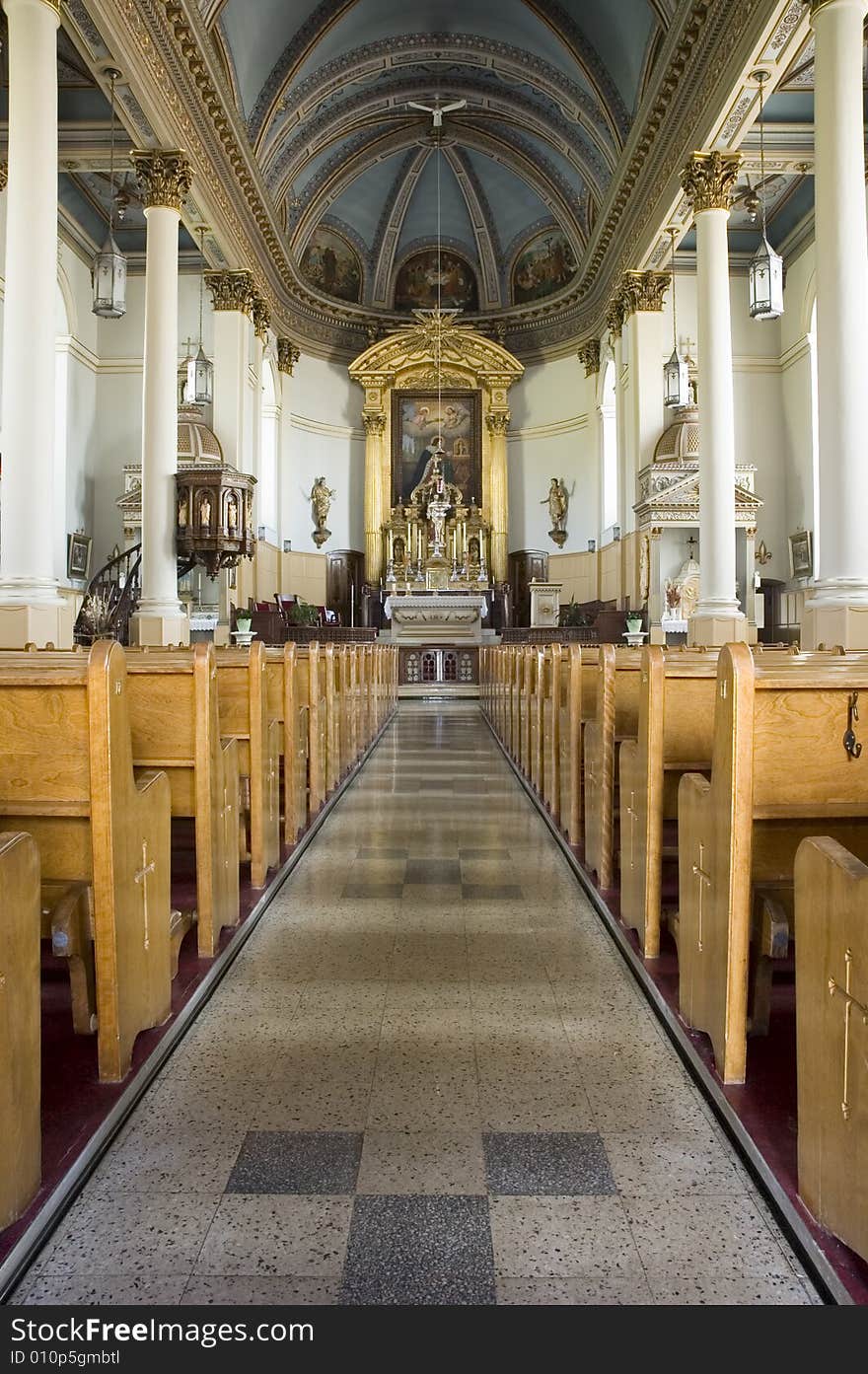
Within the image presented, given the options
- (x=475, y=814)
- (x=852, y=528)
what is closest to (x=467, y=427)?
(x=852, y=528)

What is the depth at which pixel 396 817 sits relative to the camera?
16.6 ft

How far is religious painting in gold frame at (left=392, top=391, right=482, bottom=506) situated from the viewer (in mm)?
20922

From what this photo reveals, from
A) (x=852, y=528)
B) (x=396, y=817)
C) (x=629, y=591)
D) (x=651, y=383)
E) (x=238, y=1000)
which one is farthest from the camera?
(x=629, y=591)

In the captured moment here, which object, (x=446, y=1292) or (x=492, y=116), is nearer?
(x=446, y=1292)

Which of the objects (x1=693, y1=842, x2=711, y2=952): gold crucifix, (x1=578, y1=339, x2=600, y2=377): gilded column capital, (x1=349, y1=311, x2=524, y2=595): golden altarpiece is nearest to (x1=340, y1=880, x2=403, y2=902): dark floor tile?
(x1=693, y1=842, x2=711, y2=952): gold crucifix

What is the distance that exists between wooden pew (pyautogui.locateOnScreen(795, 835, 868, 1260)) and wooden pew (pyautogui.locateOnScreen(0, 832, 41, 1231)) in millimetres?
1256

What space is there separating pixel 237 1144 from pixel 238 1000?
73 cm

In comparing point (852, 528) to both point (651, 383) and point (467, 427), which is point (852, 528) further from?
point (467, 427)

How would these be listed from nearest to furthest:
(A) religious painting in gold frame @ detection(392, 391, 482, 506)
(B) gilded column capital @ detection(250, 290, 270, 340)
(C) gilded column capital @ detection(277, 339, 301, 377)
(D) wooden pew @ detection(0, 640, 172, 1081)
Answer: (D) wooden pew @ detection(0, 640, 172, 1081) < (B) gilded column capital @ detection(250, 290, 270, 340) < (C) gilded column capital @ detection(277, 339, 301, 377) < (A) religious painting in gold frame @ detection(392, 391, 482, 506)

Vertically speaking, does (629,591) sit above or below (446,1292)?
above

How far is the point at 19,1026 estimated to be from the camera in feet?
4.89

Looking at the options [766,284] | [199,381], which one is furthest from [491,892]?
[199,381]

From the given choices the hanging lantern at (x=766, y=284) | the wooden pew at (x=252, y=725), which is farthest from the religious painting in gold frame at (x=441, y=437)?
the wooden pew at (x=252, y=725)

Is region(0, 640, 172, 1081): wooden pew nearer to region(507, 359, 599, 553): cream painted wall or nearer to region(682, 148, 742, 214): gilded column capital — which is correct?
region(682, 148, 742, 214): gilded column capital
